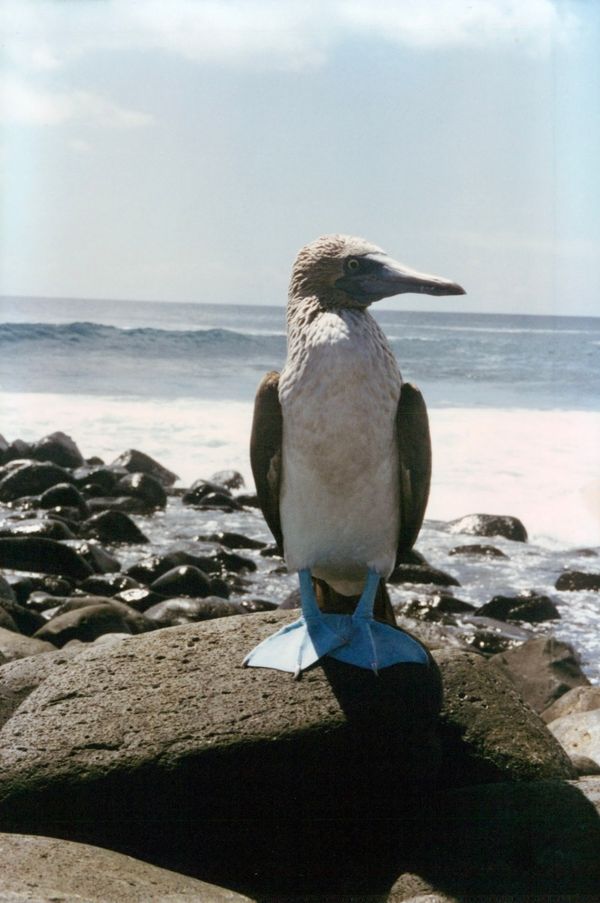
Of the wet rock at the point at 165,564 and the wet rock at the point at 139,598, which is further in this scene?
the wet rock at the point at 165,564

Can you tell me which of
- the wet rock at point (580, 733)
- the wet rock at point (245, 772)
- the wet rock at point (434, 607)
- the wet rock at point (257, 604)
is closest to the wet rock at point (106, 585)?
the wet rock at point (257, 604)

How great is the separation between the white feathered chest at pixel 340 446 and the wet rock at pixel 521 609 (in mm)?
4553

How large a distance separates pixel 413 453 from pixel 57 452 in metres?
10.7

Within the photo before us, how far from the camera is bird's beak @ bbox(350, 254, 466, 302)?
3432 millimetres

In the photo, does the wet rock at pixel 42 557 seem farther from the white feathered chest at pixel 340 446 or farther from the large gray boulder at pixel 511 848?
the large gray boulder at pixel 511 848

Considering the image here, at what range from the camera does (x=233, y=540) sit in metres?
10.1

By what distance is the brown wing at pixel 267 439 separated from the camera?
12.3ft

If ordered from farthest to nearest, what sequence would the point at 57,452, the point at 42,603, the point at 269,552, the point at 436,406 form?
1. the point at 436,406
2. the point at 57,452
3. the point at 269,552
4. the point at 42,603

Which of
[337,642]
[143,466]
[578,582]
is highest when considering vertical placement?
[337,642]

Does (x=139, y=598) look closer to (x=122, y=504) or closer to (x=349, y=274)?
(x=122, y=504)

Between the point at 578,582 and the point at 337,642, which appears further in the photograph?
the point at 578,582

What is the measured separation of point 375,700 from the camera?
3.54m

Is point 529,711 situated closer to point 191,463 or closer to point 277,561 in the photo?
point 277,561

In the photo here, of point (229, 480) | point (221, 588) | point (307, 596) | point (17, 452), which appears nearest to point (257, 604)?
point (221, 588)
